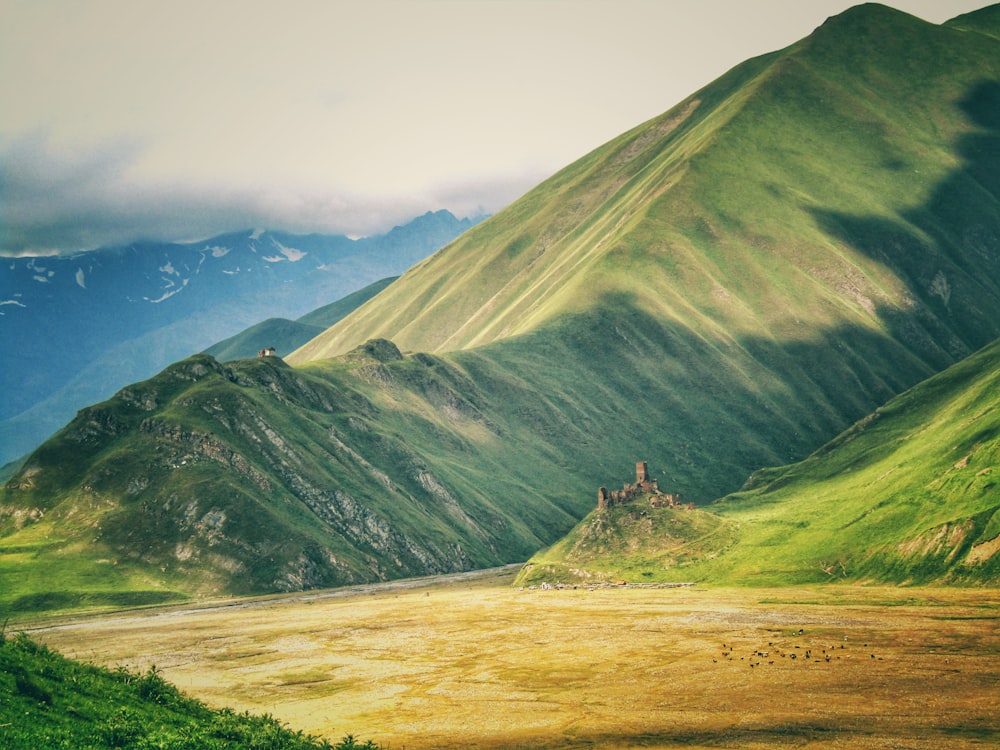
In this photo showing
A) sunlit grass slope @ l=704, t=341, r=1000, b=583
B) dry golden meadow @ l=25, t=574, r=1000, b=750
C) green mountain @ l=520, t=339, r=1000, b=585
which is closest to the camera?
dry golden meadow @ l=25, t=574, r=1000, b=750

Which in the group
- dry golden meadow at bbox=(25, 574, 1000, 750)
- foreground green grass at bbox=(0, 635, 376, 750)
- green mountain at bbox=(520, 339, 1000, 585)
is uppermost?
foreground green grass at bbox=(0, 635, 376, 750)

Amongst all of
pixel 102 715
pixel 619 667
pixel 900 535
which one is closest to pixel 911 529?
pixel 900 535

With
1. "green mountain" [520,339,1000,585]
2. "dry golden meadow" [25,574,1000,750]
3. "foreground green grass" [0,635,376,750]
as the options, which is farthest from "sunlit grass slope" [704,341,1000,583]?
"foreground green grass" [0,635,376,750]

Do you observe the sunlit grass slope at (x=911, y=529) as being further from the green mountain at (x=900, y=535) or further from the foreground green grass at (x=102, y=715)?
the foreground green grass at (x=102, y=715)

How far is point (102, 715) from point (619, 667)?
61004 millimetres

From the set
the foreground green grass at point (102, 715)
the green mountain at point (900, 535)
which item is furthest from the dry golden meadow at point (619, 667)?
the foreground green grass at point (102, 715)

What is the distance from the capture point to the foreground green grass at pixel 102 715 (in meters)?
42.9

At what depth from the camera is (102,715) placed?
49.3 m

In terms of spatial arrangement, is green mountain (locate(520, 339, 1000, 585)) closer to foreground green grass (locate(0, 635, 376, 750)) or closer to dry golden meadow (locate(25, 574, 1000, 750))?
dry golden meadow (locate(25, 574, 1000, 750))

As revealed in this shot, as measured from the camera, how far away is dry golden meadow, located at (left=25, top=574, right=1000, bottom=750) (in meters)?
71.0

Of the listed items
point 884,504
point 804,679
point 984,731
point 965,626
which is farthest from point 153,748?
point 884,504

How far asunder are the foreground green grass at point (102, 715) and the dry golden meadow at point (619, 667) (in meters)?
17.6

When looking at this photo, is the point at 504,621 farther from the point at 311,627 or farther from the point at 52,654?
the point at 52,654

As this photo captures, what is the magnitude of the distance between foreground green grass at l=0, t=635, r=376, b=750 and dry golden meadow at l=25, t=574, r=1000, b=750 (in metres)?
17.6
